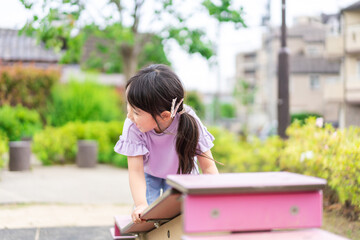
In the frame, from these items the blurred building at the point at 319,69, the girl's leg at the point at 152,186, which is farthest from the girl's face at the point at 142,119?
the blurred building at the point at 319,69

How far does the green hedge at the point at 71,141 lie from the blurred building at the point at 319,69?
9186 millimetres

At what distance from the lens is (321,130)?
610cm

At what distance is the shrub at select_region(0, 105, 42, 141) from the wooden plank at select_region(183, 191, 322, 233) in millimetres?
10319

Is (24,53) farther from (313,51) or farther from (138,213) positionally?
(313,51)

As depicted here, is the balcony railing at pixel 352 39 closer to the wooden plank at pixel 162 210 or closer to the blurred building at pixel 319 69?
the blurred building at pixel 319 69

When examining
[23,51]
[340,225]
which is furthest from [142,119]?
[23,51]

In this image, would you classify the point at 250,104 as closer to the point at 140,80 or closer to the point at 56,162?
the point at 56,162

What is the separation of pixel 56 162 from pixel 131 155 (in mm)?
8106

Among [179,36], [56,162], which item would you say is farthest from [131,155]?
[179,36]

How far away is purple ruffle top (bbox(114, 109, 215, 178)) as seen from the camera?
288 cm

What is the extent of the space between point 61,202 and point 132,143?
3748 millimetres

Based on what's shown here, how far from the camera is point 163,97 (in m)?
2.62

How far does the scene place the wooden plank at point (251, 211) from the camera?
1.75 meters

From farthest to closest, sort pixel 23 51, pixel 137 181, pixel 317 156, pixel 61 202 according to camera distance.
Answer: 1. pixel 23 51
2. pixel 61 202
3. pixel 317 156
4. pixel 137 181
